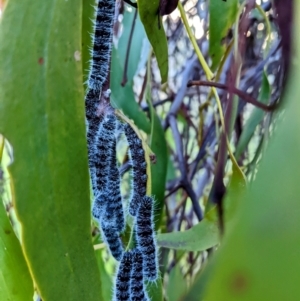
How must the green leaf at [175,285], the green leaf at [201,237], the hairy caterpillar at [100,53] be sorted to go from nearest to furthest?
the hairy caterpillar at [100,53] → the green leaf at [201,237] → the green leaf at [175,285]

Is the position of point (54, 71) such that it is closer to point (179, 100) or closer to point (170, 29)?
point (179, 100)

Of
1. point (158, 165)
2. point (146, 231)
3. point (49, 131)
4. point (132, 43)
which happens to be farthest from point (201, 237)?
point (132, 43)

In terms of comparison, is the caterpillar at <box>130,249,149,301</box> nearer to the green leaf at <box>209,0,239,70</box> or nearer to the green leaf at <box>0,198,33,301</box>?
the green leaf at <box>0,198,33,301</box>

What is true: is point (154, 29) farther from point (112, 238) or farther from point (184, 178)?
point (184, 178)

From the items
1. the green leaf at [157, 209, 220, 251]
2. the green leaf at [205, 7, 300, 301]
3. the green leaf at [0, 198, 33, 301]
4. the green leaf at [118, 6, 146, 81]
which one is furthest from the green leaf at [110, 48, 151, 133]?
the green leaf at [205, 7, 300, 301]

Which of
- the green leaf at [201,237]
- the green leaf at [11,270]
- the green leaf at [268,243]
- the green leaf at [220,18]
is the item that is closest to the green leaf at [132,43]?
the green leaf at [220,18]

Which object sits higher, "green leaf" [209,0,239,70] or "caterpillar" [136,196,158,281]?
"green leaf" [209,0,239,70]

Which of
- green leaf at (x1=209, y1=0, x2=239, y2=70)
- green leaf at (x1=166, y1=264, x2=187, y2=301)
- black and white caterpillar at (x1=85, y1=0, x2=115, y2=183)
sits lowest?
Answer: green leaf at (x1=166, y1=264, x2=187, y2=301)

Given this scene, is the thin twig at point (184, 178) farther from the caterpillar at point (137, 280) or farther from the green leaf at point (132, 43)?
the caterpillar at point (137, 280)
